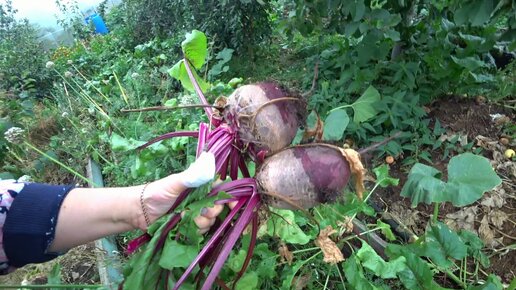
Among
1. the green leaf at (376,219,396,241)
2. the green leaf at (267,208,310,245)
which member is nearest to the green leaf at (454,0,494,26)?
the green leaf at (376,219,396,241)

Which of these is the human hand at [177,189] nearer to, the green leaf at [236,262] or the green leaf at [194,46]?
the green leaf at [236,262]

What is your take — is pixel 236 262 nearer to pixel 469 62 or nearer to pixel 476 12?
pixel 476 12

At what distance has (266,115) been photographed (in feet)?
5.09

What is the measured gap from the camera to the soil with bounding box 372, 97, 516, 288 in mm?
2105

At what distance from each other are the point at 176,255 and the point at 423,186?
100cm

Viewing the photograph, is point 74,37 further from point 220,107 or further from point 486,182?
point 486,182

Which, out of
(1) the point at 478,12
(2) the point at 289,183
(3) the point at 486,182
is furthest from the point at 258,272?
(1) the point at 478,12

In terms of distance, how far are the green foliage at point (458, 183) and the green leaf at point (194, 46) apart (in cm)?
123

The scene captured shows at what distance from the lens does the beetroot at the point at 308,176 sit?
1.39 meters

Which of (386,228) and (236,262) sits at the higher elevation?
(236,262)

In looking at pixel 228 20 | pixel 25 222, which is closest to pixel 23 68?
pixel 228 20

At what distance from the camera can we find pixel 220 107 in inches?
66.7

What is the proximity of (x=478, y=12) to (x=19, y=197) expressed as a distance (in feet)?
6.40

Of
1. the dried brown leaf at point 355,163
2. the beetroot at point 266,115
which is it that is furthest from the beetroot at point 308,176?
the beetroot at point 266,115
